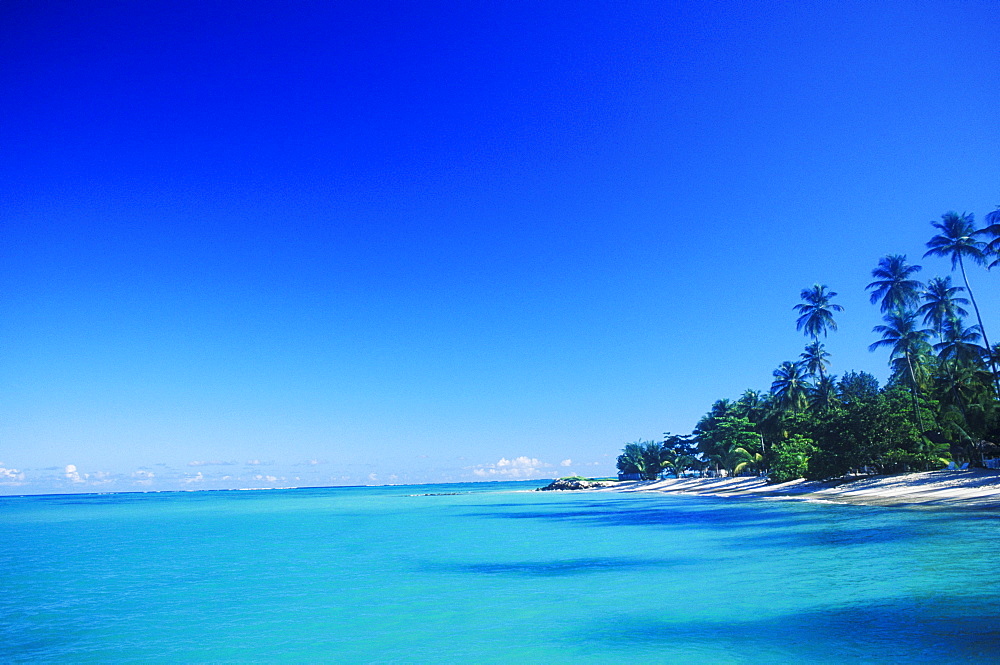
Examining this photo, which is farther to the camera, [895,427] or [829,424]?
[829,424]

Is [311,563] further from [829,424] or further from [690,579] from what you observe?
[829,424]

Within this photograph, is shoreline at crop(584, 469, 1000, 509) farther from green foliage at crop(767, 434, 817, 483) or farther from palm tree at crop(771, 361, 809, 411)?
palm tree at crop(771, 361, 809, 411)

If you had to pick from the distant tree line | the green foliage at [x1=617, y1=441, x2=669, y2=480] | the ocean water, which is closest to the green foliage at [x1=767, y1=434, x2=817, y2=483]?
the distant tree line

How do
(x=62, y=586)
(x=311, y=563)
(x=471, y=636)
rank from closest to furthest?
(x=471, y=636)
(x=62, y=586)
(x=311, y=563)

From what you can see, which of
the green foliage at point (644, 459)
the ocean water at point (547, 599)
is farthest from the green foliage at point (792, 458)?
the green foliage at point (644, 459)

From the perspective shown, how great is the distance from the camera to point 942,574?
14641mm

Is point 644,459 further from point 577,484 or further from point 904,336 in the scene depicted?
point 904,336

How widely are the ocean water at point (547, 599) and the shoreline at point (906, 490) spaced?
4.94 meters

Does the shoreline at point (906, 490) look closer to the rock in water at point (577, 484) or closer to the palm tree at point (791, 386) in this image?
the palm tree at point (791, 386)

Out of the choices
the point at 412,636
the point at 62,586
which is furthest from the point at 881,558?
the point at 62,586

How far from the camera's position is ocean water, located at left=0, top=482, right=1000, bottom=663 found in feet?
34.9

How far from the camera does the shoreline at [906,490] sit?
31.5m

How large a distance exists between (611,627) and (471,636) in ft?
9.80

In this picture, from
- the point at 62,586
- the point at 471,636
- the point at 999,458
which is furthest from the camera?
the point at 999,458
